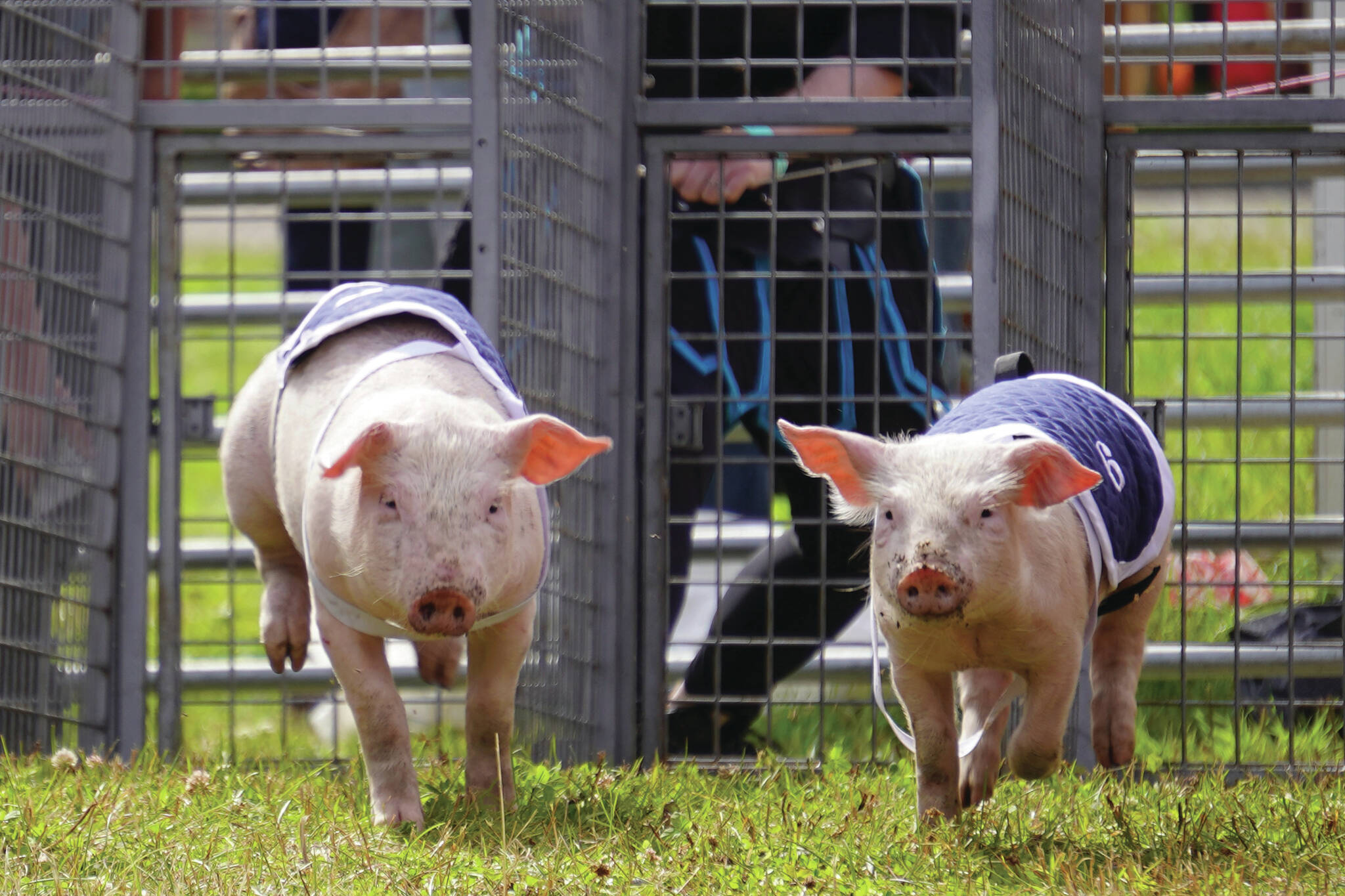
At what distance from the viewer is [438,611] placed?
3.71 m

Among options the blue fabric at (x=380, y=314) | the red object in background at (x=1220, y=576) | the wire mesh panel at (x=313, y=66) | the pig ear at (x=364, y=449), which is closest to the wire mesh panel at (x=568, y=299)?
the blue fabric at (x=380, y=314)

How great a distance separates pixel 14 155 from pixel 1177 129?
366 cm

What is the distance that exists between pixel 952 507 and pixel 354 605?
1.45 meters

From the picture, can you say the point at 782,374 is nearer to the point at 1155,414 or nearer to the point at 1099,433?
the point at 1155,414

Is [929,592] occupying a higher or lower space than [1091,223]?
lower

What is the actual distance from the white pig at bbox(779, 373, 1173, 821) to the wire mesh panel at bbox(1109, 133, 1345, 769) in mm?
858

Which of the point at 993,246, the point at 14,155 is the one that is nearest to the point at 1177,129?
the point at 993,246

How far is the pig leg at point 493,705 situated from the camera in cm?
436

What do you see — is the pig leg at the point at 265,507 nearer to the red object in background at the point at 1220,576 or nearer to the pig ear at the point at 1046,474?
the pig ear at the point at 1046,474

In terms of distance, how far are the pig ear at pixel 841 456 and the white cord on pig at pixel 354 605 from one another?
0.78m

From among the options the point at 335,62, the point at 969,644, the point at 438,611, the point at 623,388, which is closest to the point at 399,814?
the point at 438,611

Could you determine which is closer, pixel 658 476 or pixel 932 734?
pixel 932 734

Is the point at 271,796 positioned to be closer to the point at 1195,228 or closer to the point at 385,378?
the point at 385,378

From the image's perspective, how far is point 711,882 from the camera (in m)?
3.58
